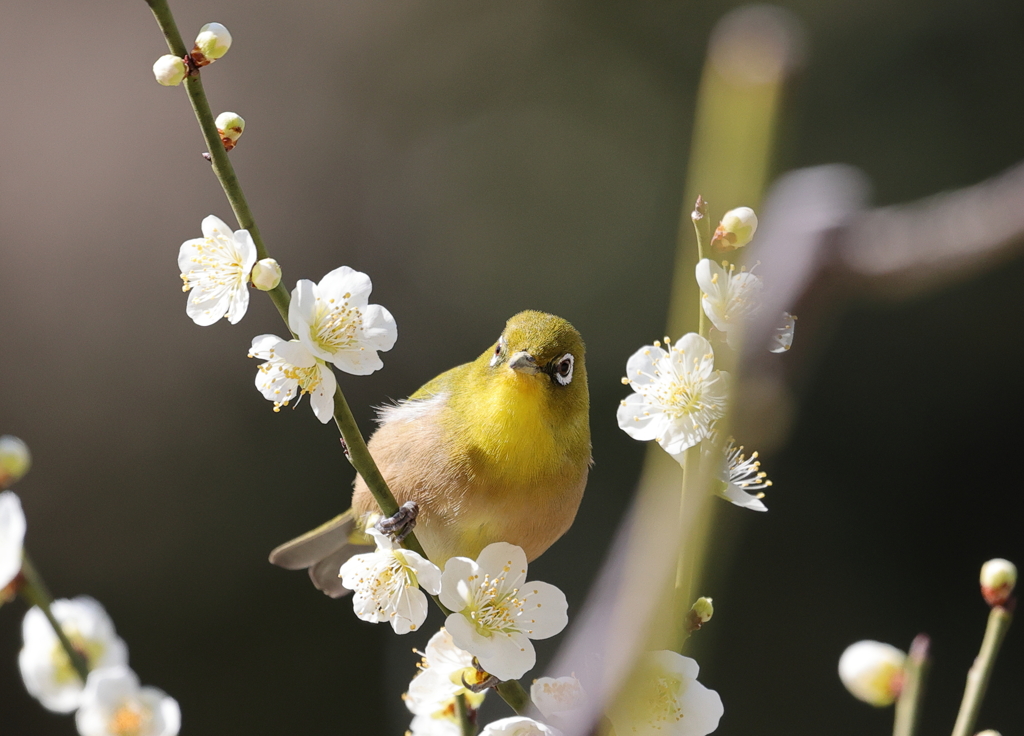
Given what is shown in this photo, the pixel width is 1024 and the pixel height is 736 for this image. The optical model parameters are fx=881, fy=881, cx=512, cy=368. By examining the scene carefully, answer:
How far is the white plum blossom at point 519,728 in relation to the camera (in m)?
0.69

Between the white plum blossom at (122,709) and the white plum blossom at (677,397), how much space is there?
1.65ft

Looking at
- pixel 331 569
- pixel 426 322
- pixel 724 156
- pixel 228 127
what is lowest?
pixel 426 322

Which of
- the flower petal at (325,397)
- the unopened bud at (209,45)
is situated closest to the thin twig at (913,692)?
the flower petal at (325,397)

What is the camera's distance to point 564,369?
4.63 feet

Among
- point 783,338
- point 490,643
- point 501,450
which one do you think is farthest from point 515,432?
point 783,338

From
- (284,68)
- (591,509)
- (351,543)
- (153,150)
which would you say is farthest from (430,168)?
(351,543)

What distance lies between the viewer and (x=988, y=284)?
3.90m

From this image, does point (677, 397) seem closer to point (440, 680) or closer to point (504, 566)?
point (504, 566)

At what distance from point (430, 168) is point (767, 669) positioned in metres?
2.79

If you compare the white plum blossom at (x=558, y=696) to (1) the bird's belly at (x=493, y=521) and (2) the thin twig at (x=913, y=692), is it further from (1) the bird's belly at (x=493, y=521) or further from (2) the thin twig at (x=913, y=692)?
(1) the bird's belly at (x=493, y=521)

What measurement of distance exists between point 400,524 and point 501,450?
18.8 inches

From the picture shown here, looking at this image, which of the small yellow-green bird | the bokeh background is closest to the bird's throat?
the small yellow-green bird

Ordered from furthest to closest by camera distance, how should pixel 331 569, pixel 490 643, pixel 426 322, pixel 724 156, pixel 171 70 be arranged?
1. pixel 426 322
2. pixel 331 569
3. pixel 490 643
4. pixel 171 70
5. pixel 724 156

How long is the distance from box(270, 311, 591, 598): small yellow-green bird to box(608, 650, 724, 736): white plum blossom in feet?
1.78
